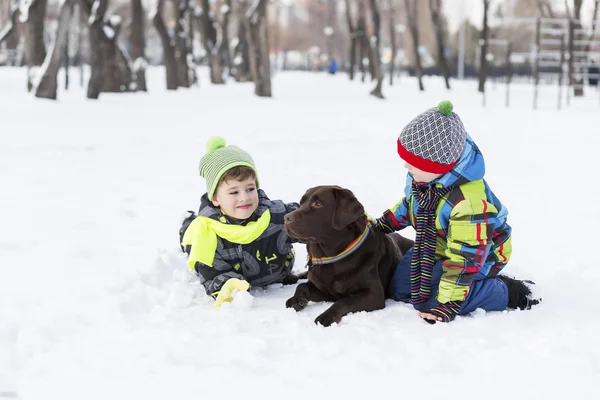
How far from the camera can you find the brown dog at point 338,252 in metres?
3.62

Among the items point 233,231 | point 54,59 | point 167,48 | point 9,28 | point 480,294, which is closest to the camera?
point 480,294

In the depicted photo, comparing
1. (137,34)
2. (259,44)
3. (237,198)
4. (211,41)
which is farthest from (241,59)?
(237,198)

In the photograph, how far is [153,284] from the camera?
418 centimetres

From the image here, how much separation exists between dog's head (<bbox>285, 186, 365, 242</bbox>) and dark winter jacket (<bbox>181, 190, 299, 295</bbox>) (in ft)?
1.61

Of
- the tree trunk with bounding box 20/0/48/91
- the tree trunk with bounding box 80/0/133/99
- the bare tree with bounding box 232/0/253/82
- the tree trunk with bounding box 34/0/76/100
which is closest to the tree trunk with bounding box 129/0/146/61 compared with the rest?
the tree trunk with bounding box 80/0/133/99

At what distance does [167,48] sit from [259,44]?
4.55m

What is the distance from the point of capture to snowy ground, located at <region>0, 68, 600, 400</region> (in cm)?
287

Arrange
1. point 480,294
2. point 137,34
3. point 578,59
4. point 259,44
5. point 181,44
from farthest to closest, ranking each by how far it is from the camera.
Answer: point 578,59 < point 181,44 < point 137,34 < point 259,44 < point 480,294

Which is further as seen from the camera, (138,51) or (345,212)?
(138,51)

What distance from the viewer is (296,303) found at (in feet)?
12.6

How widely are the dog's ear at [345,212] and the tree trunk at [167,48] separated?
1906 centimetres

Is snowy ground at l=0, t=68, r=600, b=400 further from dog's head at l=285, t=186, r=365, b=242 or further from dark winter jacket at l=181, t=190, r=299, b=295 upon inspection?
dog's head at l=285, t=186, r=365, b=242

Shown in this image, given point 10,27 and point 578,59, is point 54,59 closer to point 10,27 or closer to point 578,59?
point 10,27

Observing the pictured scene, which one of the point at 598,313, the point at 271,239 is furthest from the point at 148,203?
the point at 598,313
